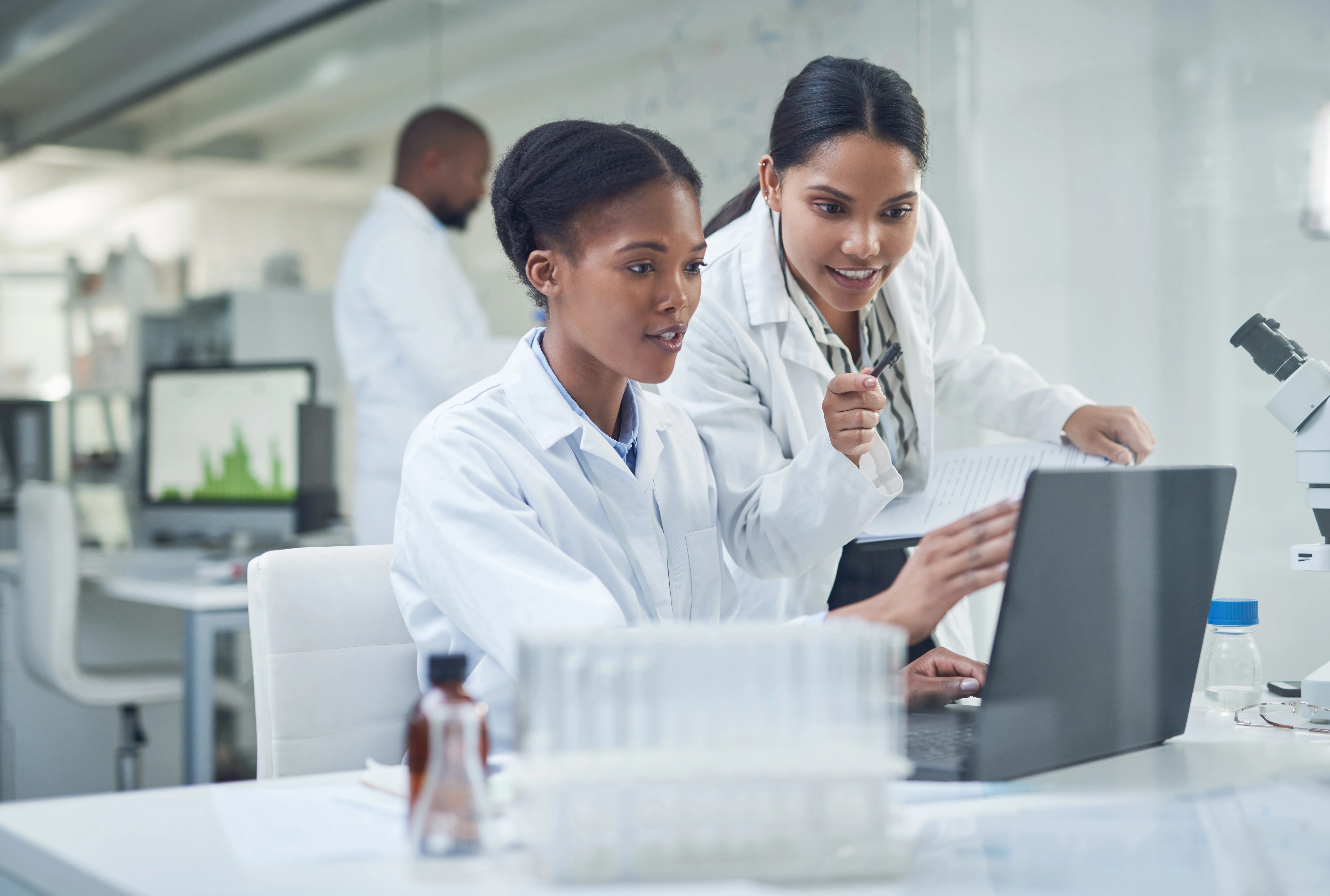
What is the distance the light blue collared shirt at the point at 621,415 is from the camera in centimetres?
109

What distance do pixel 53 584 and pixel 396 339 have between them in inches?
36.8

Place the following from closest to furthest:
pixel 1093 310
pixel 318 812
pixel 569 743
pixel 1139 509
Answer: pixel 569 743
pixel 318 812
pixel 1139 509
pixel 1093 310

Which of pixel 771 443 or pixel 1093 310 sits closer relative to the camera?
pixel 771 443

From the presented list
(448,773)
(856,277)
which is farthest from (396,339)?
(448,773)

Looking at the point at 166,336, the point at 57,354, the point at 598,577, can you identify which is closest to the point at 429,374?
the point at 598,577

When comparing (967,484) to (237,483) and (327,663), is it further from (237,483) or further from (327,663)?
(237,483)

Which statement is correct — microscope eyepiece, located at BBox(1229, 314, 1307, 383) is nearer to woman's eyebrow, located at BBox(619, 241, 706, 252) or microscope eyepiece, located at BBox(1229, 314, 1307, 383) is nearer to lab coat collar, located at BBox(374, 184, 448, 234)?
woman's eyebrow, located at BBox(619, 241, 706, 252)

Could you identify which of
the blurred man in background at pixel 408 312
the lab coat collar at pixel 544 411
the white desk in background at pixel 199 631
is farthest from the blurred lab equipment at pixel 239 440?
the lab coat collar at pixel 544 411

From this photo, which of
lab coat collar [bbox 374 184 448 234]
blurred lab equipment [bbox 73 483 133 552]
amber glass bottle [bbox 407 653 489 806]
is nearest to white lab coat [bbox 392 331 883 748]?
amber glass bottle [bbox 407 653 489 806]

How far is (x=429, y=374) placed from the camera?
8.10 feet

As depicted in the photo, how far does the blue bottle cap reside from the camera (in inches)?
47.4

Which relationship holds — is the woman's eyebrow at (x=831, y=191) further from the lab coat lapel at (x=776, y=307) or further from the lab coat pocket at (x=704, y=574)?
the lab coat pocket at (x=704, y=574)

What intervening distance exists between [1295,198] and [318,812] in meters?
1.63

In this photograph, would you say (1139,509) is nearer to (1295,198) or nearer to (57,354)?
(1295,198)
